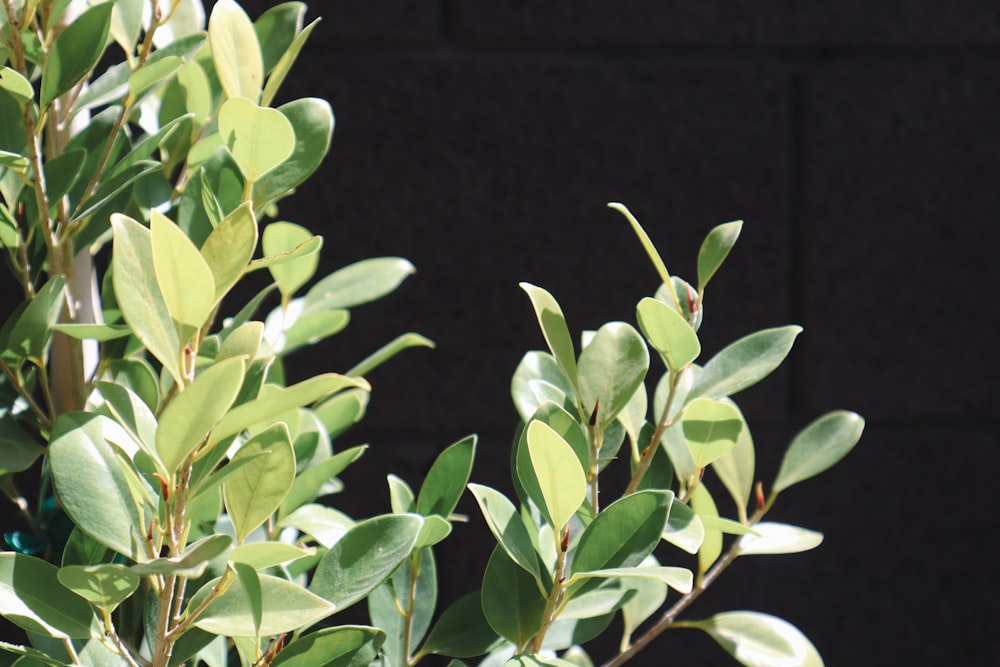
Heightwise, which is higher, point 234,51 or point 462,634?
point 234,51

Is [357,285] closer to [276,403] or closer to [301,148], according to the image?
[301,148]

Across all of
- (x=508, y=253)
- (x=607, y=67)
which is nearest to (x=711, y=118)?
(x=607, y=67)

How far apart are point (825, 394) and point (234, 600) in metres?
0.86

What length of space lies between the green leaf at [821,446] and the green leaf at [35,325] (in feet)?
1.16

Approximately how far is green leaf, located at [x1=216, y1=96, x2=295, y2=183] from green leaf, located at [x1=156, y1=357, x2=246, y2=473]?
109mm

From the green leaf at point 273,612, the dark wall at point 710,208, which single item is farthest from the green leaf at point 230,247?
the dark wall at point 710,208

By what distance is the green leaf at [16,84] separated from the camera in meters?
0.34

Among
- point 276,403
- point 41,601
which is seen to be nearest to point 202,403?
point 276,403

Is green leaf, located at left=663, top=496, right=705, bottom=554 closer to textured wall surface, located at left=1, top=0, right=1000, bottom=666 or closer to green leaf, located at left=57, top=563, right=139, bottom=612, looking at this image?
green leaf, located at left=57, top=563, right=139, bottom=612

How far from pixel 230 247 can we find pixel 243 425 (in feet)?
0.20

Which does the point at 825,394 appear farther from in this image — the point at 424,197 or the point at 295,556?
the point at 295,556

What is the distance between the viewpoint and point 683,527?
1.24 feet

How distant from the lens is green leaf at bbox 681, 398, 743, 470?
379 millimetres

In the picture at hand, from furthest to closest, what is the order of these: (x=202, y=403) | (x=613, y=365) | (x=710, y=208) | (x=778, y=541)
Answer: (x=710, y=208), (x=778, y=541), (x=613, y=365), (x=202, y=403)
